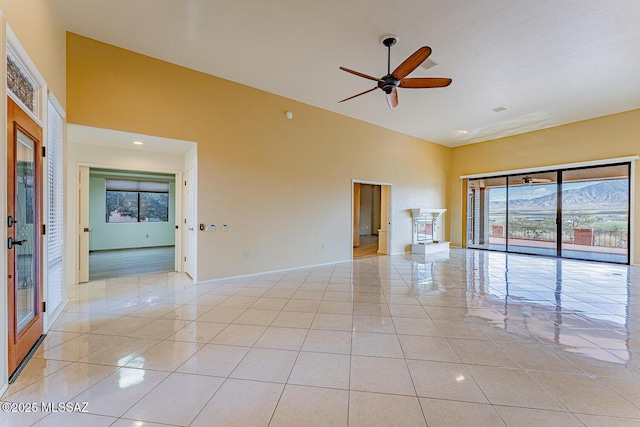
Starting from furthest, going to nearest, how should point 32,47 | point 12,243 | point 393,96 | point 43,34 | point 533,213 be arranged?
1. point 533,213
2. point 393,96
3. point 43,34
4. point 32,47
5. point 12,243

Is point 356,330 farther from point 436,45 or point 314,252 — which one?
point 436,45

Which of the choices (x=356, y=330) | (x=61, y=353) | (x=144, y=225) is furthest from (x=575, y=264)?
(x=144, y=225)

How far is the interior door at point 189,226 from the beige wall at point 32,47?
81.7 inches

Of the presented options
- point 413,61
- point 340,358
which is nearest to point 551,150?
point 413,61

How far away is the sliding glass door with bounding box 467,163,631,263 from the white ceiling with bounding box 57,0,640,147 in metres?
2.19

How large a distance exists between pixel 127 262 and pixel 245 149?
4.49m

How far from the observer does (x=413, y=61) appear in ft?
9.98

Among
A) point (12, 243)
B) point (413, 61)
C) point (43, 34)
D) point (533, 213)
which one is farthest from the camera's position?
point (533, 213)

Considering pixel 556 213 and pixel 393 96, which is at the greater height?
pixel 393 96

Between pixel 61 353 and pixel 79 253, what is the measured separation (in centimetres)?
307

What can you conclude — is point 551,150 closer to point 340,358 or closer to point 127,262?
point 340,358

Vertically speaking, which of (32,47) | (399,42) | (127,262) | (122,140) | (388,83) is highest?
(399,42)

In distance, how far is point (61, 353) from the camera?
2.33 metres

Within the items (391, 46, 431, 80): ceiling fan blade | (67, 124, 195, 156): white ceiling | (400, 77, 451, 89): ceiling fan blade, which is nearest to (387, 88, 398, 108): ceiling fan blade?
(400, 77, 451, 89): ceiling fan blade
